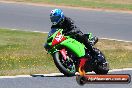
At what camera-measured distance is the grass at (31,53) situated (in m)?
15.1

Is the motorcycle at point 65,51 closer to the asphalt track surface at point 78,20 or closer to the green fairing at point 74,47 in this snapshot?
the green fairing at point 74,47

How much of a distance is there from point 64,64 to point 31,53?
1007cm

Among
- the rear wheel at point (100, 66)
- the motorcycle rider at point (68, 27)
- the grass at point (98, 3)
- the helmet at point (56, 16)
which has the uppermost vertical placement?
the helmet at point (56, 16)

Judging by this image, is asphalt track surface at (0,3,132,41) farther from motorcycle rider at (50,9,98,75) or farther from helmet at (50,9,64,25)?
helmet at (50,9,64,25)

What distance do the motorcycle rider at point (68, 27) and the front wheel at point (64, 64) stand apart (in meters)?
0.54

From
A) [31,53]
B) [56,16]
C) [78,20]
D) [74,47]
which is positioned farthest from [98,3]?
[56,16]

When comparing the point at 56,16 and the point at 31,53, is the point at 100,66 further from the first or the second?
the point at 31,53

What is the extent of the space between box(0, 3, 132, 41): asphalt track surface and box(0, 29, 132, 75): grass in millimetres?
2138

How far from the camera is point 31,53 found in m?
18.2

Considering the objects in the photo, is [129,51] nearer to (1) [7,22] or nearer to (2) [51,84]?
(2) [51,84]

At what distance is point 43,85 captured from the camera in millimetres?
12469

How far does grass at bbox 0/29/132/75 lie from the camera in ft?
49.4

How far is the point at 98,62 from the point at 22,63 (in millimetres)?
7330

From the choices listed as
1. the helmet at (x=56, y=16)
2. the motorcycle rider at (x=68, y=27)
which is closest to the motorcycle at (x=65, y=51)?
the motorcycle rider at (x=68, y=27)
